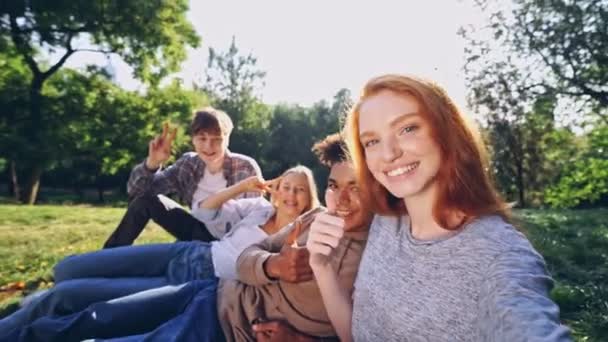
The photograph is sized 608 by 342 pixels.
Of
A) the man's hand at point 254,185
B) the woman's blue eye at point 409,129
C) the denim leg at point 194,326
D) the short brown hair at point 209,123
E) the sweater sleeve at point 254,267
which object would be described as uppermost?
the short brown hair at point 209,123

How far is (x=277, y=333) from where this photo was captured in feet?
7.16

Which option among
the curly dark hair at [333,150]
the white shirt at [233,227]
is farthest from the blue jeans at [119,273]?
the curly dark hair at [333,150]

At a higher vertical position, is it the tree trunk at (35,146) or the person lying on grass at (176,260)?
the tree trunk at (35,146)

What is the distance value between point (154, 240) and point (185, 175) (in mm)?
2874

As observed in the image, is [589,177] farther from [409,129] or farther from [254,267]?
[409,129]

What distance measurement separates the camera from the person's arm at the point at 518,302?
120 centimetres

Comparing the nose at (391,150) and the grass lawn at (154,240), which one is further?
the grass lawn at (154,240)

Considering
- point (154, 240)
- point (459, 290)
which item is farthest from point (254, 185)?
point (154, 240)

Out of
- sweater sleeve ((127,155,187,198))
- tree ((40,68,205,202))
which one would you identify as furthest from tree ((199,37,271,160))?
sweater sleeve ((127,155,187,198))

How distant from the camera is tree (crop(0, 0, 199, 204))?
55.8ft

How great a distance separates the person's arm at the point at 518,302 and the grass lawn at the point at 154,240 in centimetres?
33

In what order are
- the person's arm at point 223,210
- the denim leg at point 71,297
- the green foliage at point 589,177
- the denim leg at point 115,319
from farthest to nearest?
the green foliage at point 589,177, the person's arm at point 223,210, the denim leg at point 71,297, the denim leg at point 115,319

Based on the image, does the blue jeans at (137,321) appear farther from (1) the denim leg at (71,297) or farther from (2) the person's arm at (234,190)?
(2) the person's arm at (234,190)

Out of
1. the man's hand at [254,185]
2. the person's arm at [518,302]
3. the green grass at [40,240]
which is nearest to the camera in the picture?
the person's arm at [518,302]
